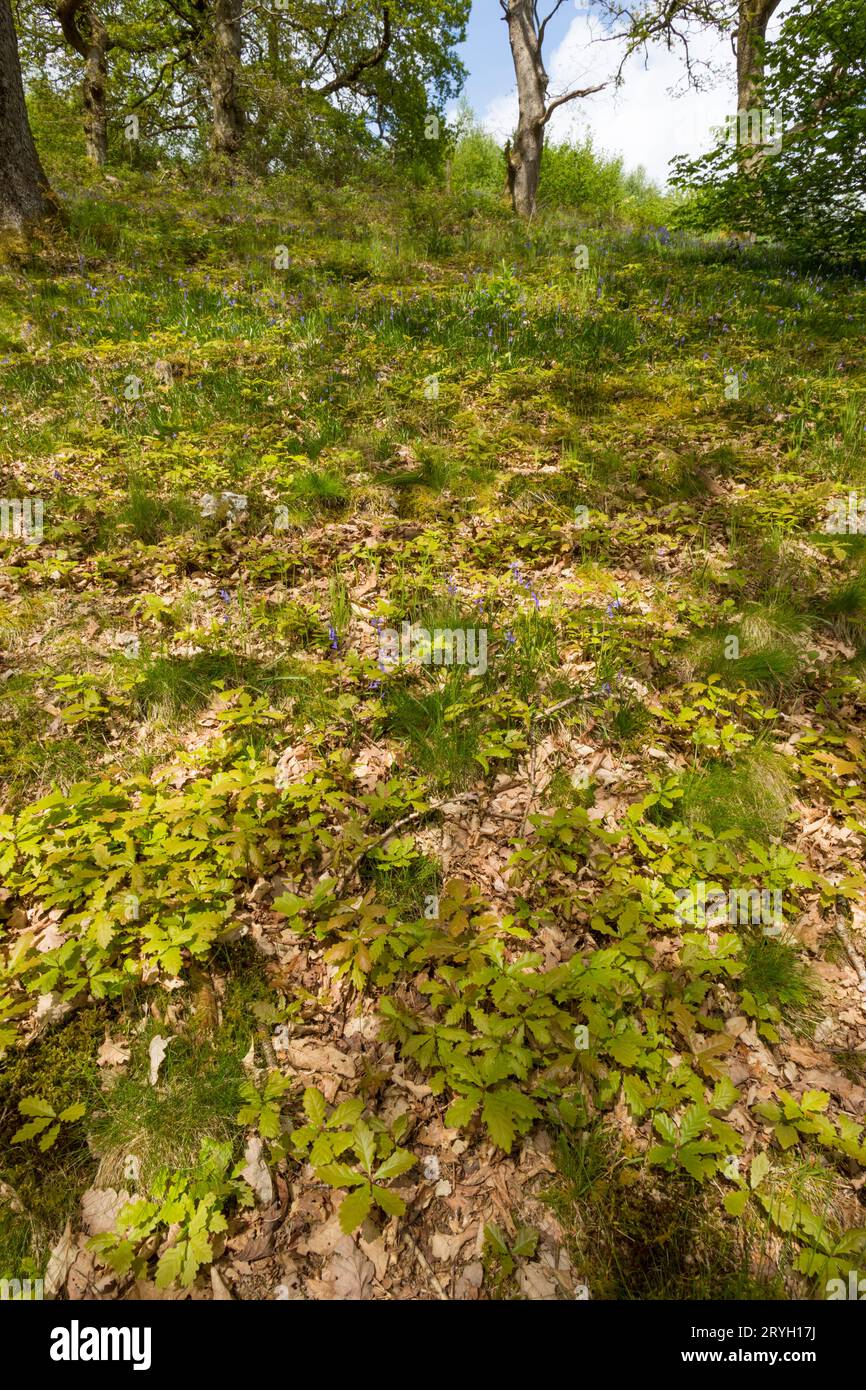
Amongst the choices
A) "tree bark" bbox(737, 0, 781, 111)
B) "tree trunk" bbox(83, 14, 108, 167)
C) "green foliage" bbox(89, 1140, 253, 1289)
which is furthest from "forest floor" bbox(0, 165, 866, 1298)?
"tree trunk" bbox(83, 14, 108, 167)

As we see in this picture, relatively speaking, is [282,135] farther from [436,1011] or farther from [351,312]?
[436,1011]

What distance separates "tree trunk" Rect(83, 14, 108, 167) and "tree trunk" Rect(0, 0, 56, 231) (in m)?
7.12

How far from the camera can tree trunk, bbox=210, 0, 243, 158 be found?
12148 mm

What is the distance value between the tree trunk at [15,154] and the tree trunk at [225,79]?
558 centimetres

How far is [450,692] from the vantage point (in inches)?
137

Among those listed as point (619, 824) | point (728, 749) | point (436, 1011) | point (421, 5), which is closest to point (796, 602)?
point (728, 749)

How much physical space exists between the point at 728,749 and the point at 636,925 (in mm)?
1150

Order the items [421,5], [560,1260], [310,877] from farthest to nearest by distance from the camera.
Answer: [421,5] < [310,877] < [560,1260]

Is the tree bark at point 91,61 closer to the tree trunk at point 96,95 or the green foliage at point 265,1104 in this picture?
the tree trunk at point 96,95

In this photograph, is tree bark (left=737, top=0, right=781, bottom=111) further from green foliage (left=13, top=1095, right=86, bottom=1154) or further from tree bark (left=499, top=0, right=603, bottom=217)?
green foliage (left=13, top=1095, right=86, bottom=1154)

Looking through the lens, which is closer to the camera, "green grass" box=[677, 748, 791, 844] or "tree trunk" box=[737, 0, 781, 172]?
"green grass" box=[677, 748, 791, 844]

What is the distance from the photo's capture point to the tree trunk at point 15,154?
739 cm

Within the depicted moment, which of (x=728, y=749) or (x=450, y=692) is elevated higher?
(x=450, y=692)
